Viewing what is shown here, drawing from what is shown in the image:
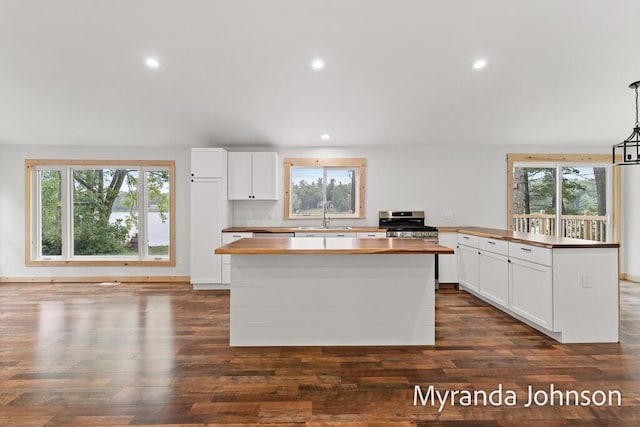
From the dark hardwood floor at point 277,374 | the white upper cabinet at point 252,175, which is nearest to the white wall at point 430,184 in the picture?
the white upper cabinet at point 252,175

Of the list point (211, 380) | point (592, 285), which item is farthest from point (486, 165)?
point (211, 380)

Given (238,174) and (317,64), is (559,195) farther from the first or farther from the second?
(238,174)

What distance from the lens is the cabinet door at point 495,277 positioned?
12.6 ft

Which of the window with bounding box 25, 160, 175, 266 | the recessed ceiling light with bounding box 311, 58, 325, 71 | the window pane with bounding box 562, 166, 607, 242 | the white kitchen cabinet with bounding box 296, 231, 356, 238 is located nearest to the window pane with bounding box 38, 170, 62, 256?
the window with bounding box 25, 160, 175, 266

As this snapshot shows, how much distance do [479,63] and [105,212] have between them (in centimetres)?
589

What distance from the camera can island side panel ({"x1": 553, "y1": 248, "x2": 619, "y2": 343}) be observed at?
3086 millimetres

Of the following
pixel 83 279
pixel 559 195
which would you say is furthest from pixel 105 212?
pixel 559 195

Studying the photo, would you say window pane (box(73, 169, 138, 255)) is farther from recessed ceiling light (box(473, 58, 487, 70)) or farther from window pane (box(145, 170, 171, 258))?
→ recessed ceiling light (box(473, 58, 487, 70))

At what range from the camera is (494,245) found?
13.4ft

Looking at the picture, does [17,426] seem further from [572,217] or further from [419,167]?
[572,217]

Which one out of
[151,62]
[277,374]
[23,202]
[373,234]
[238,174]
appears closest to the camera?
[277,374]

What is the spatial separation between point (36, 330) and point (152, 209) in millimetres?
2738

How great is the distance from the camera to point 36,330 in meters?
3.40

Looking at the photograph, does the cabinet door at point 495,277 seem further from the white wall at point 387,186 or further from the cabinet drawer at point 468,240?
the white wall at point 387,186
